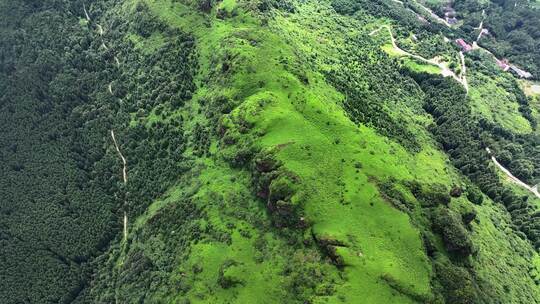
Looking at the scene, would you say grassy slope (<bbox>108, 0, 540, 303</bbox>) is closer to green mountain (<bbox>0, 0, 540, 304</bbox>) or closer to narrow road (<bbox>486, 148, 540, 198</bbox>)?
green mountain (<bbox>0, 0, 540, 304</bbox>)

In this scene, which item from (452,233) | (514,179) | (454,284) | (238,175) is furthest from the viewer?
(514,179)

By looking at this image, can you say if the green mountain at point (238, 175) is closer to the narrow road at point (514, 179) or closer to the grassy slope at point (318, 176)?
the grassy slope at point (318, 176)

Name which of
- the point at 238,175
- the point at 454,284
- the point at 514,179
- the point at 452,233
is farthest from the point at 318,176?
the point at 514,179

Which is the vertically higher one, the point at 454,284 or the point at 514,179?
the point at 454,284

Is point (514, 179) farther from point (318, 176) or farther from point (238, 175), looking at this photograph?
point (238, 175)

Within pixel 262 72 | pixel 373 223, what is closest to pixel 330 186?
pixel 373 223

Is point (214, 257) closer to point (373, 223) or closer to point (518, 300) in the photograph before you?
point (373, 223)

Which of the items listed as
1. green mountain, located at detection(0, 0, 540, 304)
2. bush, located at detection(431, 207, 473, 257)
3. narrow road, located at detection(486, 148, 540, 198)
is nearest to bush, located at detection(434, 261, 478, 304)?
green mountain, located at detection(0, 0, 540, 304)
